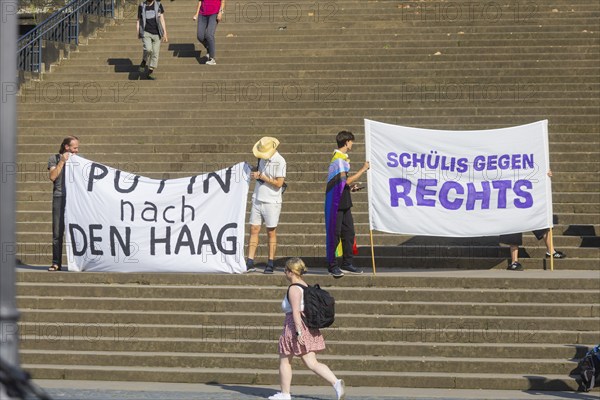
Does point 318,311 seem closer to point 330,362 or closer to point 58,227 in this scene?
point 330,362

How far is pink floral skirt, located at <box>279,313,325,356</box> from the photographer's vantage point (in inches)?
452

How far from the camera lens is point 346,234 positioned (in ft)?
48.0

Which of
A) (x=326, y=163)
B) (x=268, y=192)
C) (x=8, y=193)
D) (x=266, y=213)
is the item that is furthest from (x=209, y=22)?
(x=8, y=193)

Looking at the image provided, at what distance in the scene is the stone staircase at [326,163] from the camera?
13266 millimetres

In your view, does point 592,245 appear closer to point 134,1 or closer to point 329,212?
point 329,212

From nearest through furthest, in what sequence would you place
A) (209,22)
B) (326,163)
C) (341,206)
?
(341,206), (326,163), (209,22)

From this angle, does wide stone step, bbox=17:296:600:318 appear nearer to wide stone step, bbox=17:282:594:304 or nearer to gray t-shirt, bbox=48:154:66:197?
wide stone step, bbox=17:282:594:304

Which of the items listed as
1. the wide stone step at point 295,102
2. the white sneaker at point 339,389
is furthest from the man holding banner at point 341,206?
the wide stone step at point 295,102

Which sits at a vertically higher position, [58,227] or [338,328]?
[58,227]

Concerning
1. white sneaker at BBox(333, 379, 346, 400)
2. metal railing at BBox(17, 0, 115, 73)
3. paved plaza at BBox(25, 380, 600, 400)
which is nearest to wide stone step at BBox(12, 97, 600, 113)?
metal railing at BBox(17, 0, 115, 73)

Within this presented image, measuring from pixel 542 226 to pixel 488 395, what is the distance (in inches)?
140

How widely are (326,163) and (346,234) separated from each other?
368 cm

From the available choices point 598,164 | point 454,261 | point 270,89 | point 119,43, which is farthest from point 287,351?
point 119,43

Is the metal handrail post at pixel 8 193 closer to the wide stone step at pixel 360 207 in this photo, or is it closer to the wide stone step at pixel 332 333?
the wide stone step at pixel 332 333
